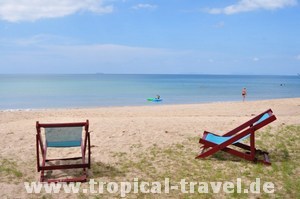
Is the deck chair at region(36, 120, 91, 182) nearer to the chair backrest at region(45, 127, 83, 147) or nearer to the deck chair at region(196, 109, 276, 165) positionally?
the chair backrest at region(45, 127, 83, 147)

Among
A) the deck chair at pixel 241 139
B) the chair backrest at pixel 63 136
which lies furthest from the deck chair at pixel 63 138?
the deck chair at pixel 241 139

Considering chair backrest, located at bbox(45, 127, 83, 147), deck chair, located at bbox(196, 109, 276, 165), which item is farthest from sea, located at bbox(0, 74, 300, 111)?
deck chair, located at bbox(196, 109, 276, 165)

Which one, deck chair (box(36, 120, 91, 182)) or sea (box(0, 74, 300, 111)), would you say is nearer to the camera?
deck chair (box(36, 120, 91, 182))

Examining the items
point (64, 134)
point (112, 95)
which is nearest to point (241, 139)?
point (64, 134)

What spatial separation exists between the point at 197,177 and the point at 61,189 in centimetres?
244

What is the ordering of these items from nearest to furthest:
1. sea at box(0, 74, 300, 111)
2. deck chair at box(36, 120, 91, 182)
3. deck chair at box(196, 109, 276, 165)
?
1. deck chair at box(36, 120, 91, 182)
2. deck chair at box(196, 109, 276, 165)
3. sea at box(0, 74, 300, 111)

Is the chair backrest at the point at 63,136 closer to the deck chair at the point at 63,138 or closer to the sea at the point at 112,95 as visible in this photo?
the deck chair at the point at 63,138

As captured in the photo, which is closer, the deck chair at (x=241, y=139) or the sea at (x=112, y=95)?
the deck chair at (x=241, y=139)

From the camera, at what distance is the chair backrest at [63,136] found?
20.9 ft

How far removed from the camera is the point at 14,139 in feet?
31.0

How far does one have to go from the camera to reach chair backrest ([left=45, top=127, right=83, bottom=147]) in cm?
638

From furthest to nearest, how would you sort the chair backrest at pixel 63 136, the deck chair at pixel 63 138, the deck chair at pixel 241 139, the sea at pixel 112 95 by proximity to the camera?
the sea at pixel 112 95 → the deck chair at pixel 241 139 → the chair backrest at pixel 63 136 → the deck chair at pixel 63 138

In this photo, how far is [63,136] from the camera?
6.46 m

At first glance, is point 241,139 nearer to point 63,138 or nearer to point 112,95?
point 63,138
